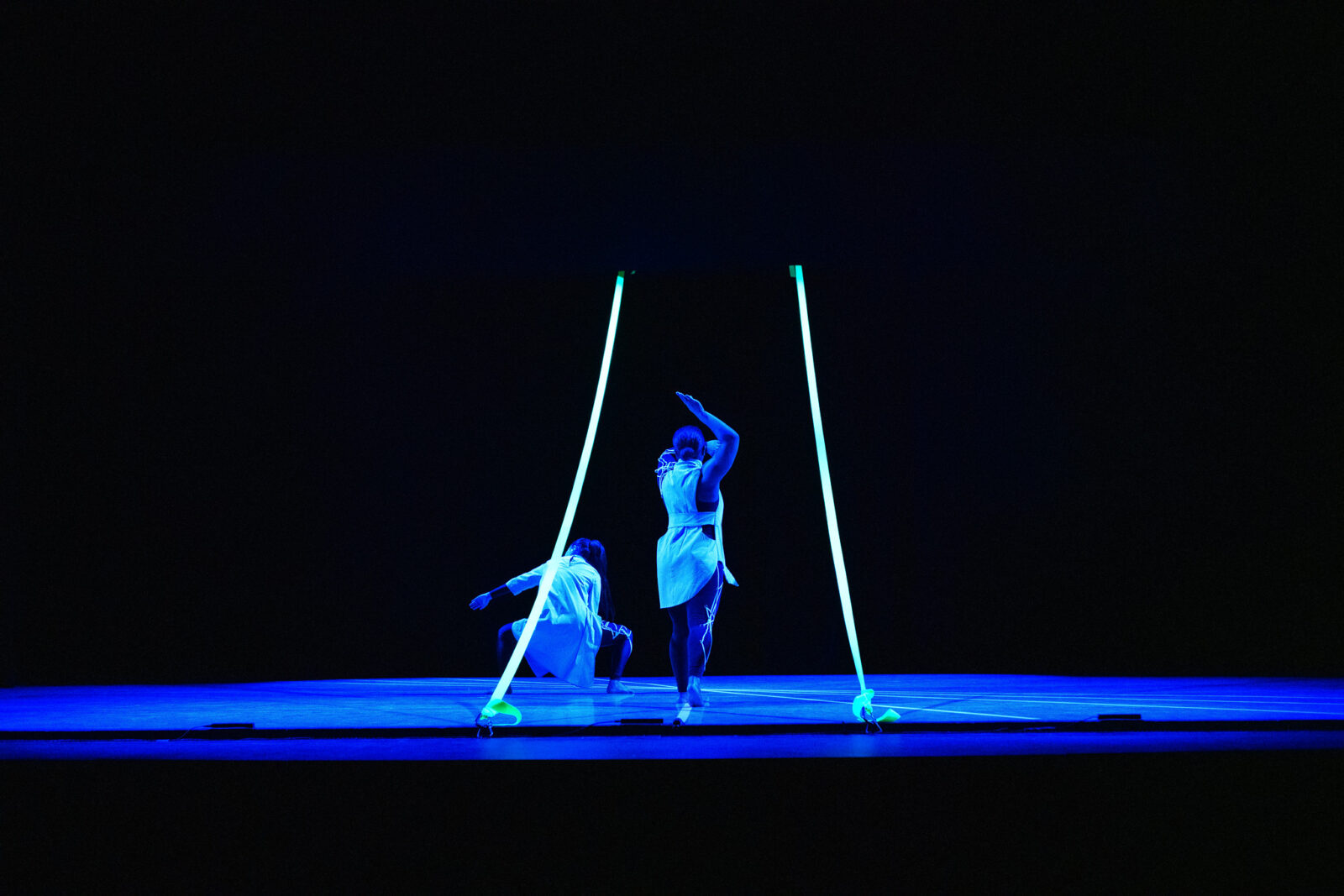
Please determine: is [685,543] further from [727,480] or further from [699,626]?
[727,480]

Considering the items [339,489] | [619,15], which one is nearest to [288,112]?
[619,15]

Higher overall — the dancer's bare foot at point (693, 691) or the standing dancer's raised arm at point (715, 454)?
the standing dancer's raised arm at point (715, 454)

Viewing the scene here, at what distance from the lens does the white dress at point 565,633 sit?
16.1 ft

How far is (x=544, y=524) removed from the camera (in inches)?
262

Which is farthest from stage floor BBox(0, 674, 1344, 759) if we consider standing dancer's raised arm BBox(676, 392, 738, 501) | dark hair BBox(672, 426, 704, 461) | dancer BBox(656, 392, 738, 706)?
dark hair BBox(672, 426, 704, 461)

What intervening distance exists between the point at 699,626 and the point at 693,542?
1.13 feet

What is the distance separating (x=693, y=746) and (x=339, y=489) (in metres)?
4.27

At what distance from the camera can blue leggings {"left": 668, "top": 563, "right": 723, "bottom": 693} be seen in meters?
4.24

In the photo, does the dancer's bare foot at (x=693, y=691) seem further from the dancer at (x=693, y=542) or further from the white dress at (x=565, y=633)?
the white dress at (x=565, y=633)

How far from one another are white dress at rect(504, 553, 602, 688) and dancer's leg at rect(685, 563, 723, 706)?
762 mm

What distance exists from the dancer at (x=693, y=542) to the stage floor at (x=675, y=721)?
0.86 feet

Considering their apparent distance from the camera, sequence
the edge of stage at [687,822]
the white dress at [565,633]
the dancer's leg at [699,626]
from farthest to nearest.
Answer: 1. the white dress at [565,633]
2. the dancer's leg at [699,626]
3. the edge of stage at [687,822]

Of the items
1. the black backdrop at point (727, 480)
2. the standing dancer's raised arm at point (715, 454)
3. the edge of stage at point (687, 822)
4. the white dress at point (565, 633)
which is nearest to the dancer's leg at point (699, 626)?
the standing dancer's raised arm at point (715, 454)

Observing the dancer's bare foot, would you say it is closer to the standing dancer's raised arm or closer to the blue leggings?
the blue leggings
